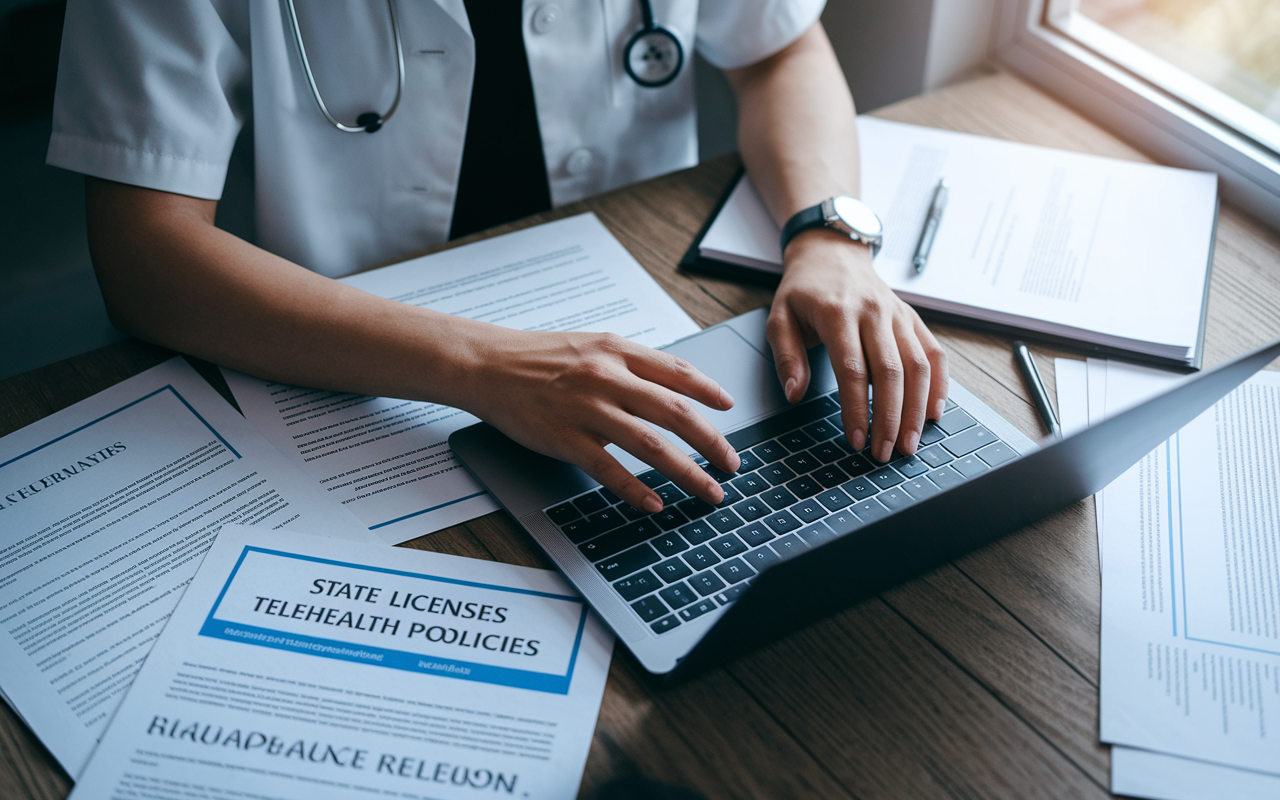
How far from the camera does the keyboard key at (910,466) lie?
702 millimetres

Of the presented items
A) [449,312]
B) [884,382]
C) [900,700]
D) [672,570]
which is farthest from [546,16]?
[900,700]

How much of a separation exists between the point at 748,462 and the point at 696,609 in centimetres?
16

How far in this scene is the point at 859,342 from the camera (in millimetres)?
781

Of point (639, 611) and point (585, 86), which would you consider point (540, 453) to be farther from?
point (585, 86)

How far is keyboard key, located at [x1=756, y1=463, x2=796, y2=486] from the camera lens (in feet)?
2.29

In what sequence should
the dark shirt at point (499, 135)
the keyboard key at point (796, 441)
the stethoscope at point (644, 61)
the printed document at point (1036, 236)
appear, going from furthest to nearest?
the dark shirt at point (499, 135) → the stethoscope at point (644, 61) → the printed document at point (1036, 236) → the keyboard key at point (796, 441)

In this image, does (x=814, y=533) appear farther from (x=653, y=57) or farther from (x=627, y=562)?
(x=653, y=57)

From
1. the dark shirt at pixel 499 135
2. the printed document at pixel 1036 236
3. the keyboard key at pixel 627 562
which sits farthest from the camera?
the dark shirt at pixel 499 135

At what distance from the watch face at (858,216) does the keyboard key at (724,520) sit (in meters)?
0.39

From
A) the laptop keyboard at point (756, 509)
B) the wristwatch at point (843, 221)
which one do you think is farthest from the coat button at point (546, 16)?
the laptop keyboard at point (756, 509)

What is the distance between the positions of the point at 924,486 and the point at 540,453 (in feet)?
1.03

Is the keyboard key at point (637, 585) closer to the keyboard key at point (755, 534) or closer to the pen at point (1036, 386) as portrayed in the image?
the keyboard key at point (755, 534)

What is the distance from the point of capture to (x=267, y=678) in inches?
22.8

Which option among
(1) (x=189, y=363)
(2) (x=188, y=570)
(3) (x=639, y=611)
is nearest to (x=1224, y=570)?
(3) (x=639, y=611)
